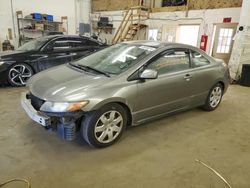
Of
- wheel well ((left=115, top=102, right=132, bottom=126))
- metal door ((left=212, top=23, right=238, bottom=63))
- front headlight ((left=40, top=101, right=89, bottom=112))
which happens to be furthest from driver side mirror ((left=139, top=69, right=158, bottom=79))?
metal door ((left=212, top=23, right=238, bottom=63))

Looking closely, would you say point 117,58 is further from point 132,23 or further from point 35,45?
point 132,23

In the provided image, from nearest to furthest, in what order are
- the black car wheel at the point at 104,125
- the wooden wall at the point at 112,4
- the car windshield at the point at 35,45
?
the black car wheel at the point at 104,125
the car windshield at the point at 35,45
the wooden wall at the point at 112,4

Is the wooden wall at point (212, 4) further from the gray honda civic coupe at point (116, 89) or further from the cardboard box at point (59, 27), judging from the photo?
the cardboard box at point (59, 27)

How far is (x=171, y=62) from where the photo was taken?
3023 millimetres

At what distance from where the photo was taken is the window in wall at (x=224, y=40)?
25.6ft

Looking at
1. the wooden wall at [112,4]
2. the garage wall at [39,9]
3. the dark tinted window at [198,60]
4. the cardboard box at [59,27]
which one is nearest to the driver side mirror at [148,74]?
the dark tinted window at [198,60]

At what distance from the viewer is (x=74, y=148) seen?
251 centimetres

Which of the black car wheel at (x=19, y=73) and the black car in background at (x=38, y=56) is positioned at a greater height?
the black car in background at (x=38, y=56)

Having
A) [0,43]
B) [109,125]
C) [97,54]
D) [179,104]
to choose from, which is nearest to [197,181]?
[109,125]

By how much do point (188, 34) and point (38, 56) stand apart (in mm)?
Result: 6995

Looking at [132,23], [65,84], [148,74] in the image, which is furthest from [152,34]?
[65,84]

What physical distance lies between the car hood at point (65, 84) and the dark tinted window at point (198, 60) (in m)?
1.54

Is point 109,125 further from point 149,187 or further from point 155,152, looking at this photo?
point 149,187

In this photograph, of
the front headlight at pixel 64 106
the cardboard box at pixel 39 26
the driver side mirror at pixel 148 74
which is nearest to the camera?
the front headlight at pixel 64 106
